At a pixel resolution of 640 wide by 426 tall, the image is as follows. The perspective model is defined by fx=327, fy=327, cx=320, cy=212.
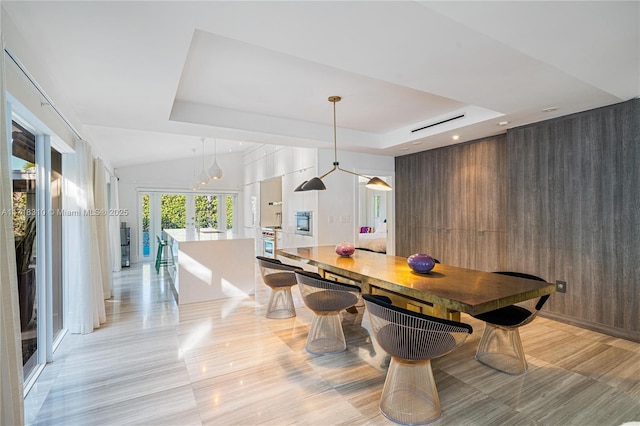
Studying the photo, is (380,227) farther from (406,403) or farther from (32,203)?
(32,203)

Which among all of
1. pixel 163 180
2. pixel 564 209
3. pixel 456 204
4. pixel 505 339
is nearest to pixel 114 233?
pixel 163 180

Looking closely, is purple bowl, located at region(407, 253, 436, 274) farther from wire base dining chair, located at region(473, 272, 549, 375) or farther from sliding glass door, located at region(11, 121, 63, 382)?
sliding glass door, located at region(11, 121, 63, 382)

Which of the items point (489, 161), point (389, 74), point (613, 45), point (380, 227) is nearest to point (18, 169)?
point (389, 74)

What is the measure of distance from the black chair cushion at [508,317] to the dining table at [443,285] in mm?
290

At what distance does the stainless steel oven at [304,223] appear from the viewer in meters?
5.74

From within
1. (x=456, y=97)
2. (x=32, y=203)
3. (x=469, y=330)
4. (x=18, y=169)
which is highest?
(x=456, y=97)

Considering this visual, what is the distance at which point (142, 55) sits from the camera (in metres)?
2.23

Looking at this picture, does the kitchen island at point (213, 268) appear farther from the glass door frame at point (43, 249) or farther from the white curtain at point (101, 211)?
the glass door frame at point (43, 249)

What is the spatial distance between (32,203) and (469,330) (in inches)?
129

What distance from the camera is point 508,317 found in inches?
103

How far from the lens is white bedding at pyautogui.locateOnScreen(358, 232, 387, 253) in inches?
244

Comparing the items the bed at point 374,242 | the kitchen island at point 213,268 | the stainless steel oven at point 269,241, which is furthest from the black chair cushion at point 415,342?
the stainless steel oven at point 269,241

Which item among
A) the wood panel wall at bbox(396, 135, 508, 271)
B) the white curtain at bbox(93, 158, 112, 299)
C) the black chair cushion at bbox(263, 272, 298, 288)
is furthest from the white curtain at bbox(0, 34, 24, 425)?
the wood panel wall at bbox(396, 135, 508, 271)

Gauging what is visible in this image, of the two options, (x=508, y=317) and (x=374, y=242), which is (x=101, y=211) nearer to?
(x=374, y=242)
